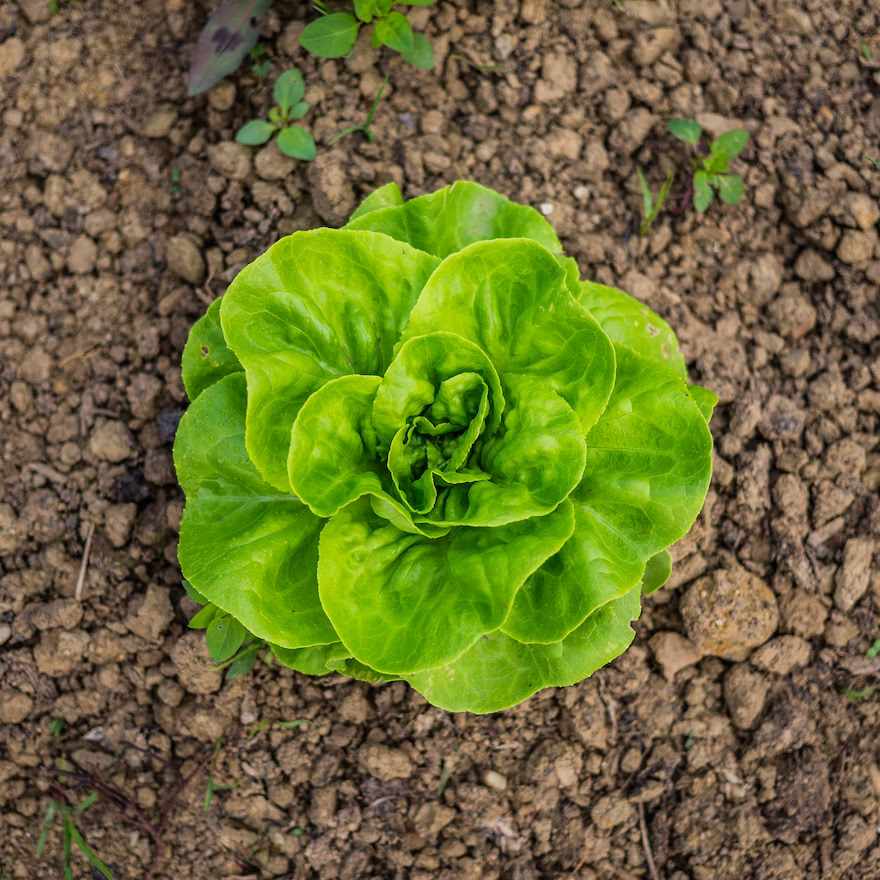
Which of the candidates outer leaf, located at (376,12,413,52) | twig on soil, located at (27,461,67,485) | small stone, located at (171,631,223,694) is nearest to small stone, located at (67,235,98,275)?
twig on soil, located at (27,461,67,485)

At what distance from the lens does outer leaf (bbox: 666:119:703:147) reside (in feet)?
13.4

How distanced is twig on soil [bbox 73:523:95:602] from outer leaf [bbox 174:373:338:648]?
1034mm

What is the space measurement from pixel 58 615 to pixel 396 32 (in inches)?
119

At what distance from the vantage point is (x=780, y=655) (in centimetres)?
381

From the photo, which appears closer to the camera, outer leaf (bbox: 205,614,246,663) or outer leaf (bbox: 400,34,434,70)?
outer leaf (bbox: 205,614,246,663)

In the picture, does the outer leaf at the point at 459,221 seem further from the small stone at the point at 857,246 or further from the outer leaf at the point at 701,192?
the small stone at the point at 857,246

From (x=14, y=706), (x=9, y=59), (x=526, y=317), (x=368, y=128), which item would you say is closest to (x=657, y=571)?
(x=526, y=317)

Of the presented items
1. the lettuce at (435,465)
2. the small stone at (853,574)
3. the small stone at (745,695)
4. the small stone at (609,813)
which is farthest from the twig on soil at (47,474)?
the small stone at (853,574)

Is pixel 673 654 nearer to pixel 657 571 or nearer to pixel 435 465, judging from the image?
pixel 657 571

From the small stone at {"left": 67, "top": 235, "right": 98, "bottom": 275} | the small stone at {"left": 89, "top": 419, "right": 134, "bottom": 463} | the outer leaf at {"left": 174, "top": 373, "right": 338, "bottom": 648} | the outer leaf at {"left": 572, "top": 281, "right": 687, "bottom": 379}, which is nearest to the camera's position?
the outer leaf at {"left": 174, "top": 373, "right": 338, "bottom": 648}

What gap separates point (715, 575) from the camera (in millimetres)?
3809

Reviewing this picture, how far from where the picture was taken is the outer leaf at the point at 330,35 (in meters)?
A: 3.83

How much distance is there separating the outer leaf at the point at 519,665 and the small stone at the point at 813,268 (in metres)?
2.19

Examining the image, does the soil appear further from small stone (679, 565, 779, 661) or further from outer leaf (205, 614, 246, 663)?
outer leaf (205, 614, 246, 663)
